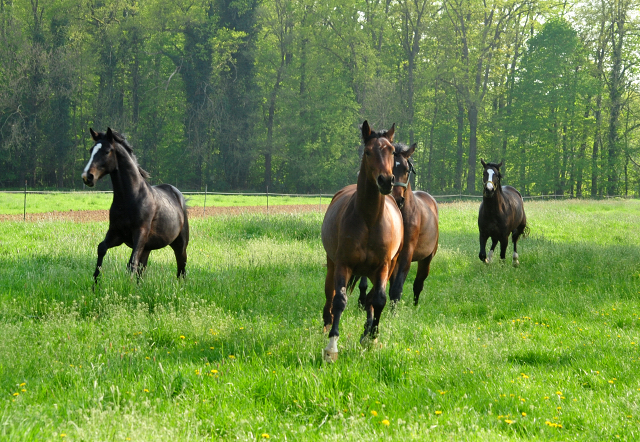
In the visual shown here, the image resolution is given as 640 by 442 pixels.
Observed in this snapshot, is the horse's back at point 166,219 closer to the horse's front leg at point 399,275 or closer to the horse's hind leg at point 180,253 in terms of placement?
the horse's hind leg at point 180,253

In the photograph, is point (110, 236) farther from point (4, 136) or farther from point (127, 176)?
point (4, 136)

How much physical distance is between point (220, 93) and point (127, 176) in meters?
39.1

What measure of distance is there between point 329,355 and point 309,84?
149 feet


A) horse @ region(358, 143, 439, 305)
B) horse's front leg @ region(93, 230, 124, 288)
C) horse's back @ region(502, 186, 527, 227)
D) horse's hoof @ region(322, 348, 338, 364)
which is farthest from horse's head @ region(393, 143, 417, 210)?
horse's back @ region(502, 186, 527, 227)

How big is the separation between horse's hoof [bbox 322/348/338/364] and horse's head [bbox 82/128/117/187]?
13.6 ft

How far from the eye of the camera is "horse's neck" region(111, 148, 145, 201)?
24.6ft

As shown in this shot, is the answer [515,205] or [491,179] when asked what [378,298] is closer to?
[491,179]

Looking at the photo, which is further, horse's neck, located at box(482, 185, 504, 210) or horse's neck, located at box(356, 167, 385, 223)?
horse's neck, located at box(482, 185, 504, 210)

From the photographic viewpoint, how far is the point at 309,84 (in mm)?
48062

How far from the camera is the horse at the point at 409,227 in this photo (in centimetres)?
703

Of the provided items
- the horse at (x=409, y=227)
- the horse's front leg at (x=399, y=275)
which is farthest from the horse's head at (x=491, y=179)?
the horse's front leg at (x=399, y=275)

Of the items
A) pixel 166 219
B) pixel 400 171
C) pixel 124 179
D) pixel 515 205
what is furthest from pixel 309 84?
pixel 400 171

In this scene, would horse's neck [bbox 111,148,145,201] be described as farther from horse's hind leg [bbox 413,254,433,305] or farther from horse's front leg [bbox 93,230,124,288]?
horse's hind leg [bbox 413,254,433,305]

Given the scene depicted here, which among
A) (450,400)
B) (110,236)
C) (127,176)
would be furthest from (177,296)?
(450,400)
